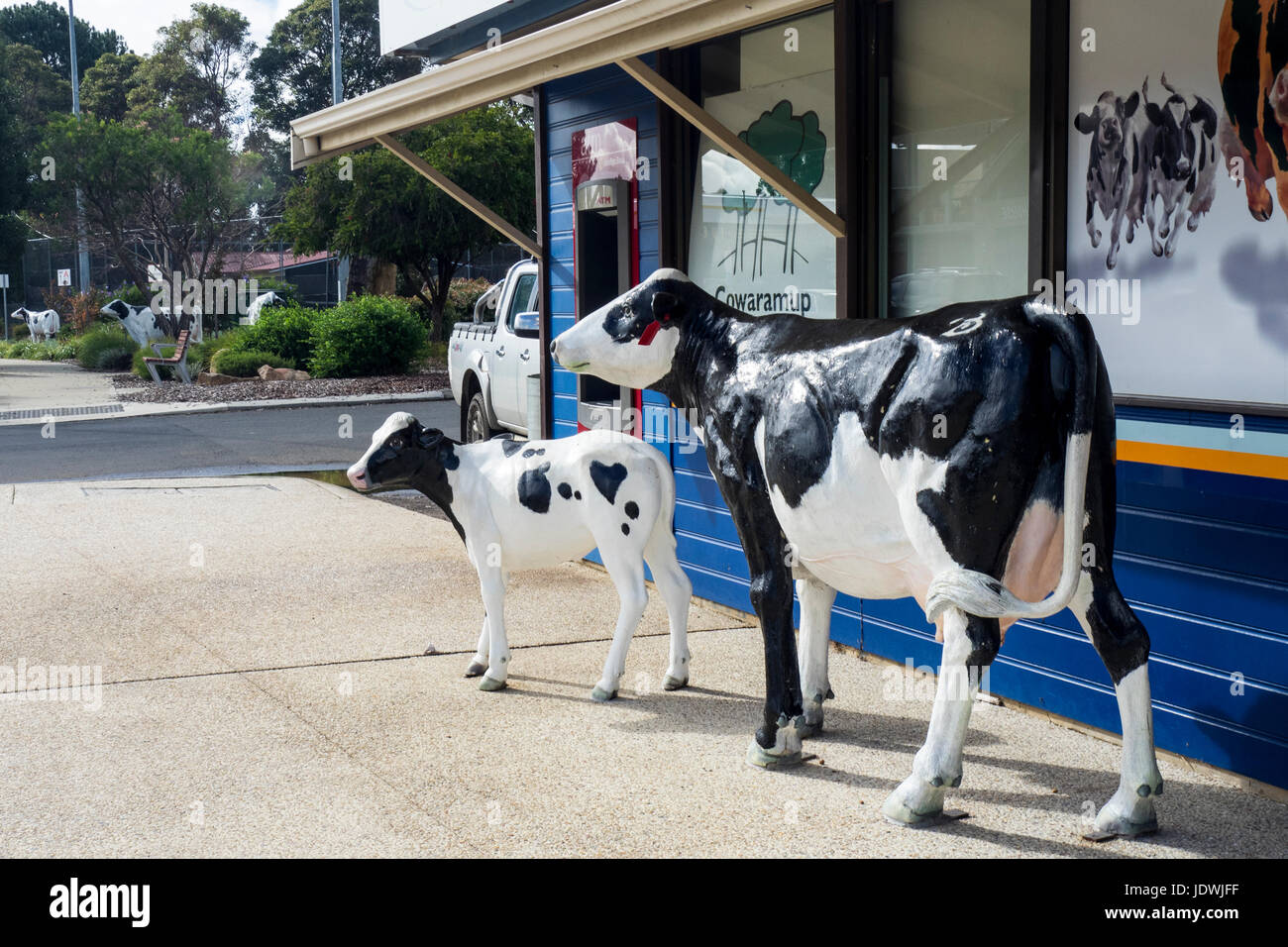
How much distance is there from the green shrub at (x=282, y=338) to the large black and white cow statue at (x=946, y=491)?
22128mm

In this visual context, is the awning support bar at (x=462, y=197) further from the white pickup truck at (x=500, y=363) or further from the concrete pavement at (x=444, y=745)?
the white pickup truck at (x=500, y=363)

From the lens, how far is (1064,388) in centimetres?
385

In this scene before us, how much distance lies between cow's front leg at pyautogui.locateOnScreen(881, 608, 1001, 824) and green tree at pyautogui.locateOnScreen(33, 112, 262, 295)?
1097 inches

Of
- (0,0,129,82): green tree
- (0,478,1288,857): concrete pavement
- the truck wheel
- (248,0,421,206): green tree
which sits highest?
(0,0,129,82): green tree

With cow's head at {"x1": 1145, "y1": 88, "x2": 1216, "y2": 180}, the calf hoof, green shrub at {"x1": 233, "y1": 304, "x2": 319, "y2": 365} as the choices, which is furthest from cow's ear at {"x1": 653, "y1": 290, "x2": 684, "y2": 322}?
green shrub at {"x1": 233, "y1": 304, "x2": 319, "y2": 365}

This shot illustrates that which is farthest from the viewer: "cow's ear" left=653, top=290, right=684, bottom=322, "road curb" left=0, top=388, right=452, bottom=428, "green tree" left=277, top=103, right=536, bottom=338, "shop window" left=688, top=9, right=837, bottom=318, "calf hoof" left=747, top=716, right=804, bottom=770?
"green tree" left=277, top=103, right=536, bottom=338

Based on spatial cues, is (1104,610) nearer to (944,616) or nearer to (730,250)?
(944,616)

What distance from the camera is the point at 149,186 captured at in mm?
29984

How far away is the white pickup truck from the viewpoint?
1256 cm

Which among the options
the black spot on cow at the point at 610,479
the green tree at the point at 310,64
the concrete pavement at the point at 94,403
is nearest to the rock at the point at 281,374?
the concrete pavement at the point at 94,403

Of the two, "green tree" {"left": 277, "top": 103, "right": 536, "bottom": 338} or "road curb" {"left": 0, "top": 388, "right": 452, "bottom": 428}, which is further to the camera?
"green tree" {"left": 277, "top": 103, "right": 536, "bottom": 338}

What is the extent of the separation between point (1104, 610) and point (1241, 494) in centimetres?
81

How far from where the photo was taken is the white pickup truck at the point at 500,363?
41.2 feet

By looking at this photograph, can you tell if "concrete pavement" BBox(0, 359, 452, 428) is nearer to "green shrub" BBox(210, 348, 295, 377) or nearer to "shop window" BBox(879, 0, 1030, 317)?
"green shrub" BBox(210, 348, 295, 377)
